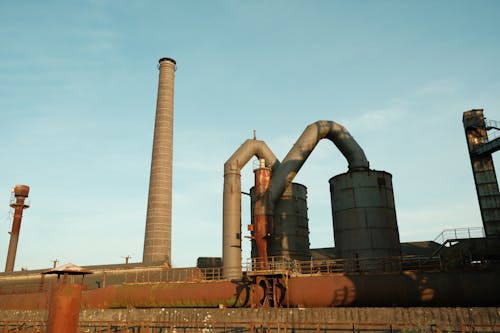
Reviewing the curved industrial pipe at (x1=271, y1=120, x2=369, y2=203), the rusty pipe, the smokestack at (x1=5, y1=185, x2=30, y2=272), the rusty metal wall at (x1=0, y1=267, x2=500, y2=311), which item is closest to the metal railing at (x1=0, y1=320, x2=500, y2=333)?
the rusty metal wall at (x1=0, y1=267, x2=500, y2=311)

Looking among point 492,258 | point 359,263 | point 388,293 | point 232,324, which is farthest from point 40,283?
point 492,258

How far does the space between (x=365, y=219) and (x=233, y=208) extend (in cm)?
1013

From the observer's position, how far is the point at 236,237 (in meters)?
29.4

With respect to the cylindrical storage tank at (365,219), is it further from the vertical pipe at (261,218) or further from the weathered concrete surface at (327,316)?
the weathered concrete surface at (327,316)

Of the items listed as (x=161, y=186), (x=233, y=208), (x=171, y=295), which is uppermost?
(x=161, y=186)

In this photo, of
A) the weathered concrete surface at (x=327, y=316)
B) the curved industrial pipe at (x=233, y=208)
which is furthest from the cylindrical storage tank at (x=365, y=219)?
the weathered concrete surface at (x=327, y=316)

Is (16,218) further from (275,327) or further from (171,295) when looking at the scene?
(275,327)

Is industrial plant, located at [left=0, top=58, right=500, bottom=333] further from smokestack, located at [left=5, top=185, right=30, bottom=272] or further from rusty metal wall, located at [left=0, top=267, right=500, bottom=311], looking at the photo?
smokestack, located at [left=5, top=185, right=30, bottom=272]

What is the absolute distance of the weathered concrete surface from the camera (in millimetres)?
16094

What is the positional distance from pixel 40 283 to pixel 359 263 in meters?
34.3

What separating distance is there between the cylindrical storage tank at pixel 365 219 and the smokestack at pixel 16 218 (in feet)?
168

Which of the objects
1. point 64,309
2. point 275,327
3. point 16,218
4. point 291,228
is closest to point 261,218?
point 291,228

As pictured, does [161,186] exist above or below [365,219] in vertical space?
above

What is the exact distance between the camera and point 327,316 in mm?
18109
